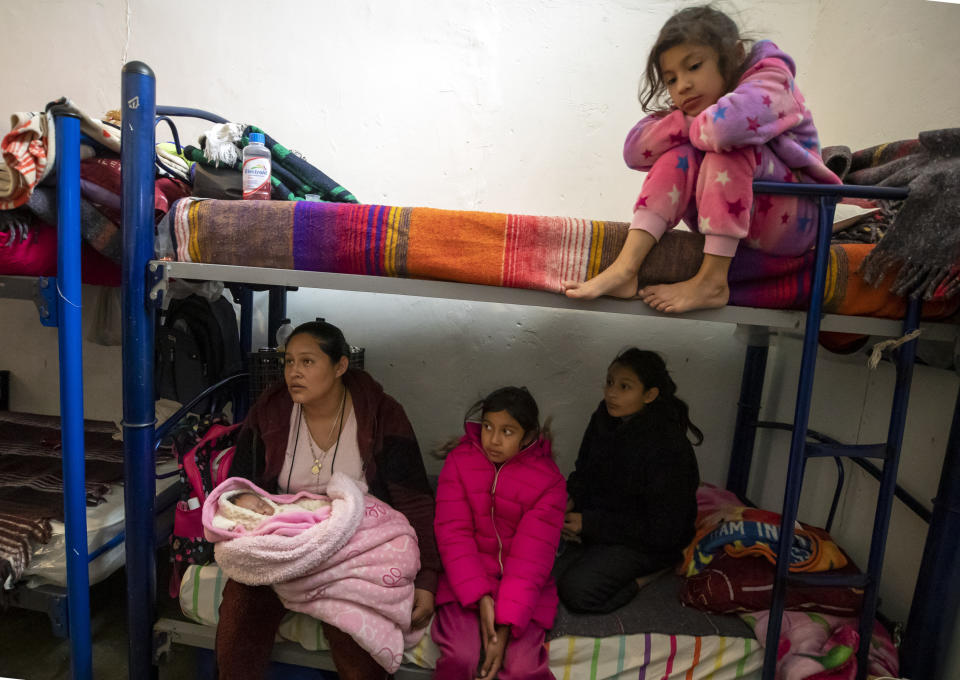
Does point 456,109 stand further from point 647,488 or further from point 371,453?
→ point 647,488

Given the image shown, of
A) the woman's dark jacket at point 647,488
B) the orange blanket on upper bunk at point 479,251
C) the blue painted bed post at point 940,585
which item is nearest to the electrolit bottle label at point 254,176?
the orange blanket on upper bunk at point 479,251

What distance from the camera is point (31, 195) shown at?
1128 mm

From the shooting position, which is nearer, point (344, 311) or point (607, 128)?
point (607, 128)

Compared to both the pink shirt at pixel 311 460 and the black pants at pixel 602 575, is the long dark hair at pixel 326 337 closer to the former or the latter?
the pink shirt at pixel 311 460

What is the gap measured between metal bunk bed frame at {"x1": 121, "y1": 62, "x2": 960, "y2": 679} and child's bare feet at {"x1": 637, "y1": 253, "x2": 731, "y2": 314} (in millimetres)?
37

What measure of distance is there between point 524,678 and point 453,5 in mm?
2149

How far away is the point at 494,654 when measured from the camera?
1.14 meters

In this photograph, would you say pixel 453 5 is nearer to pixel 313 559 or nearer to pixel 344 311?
pixel 344 311

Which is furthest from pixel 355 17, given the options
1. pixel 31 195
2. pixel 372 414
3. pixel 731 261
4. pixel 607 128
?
pixel 731 261

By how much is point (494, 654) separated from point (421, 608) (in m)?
0.19

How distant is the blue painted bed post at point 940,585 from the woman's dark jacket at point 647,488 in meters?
0.50

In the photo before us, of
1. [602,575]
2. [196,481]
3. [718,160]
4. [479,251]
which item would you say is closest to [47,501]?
[196,481]

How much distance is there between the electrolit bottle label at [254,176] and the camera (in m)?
1.33

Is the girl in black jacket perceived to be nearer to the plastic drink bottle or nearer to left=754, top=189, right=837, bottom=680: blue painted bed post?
left=754, top=189, right=837, bottom=680: blue painted bed post
